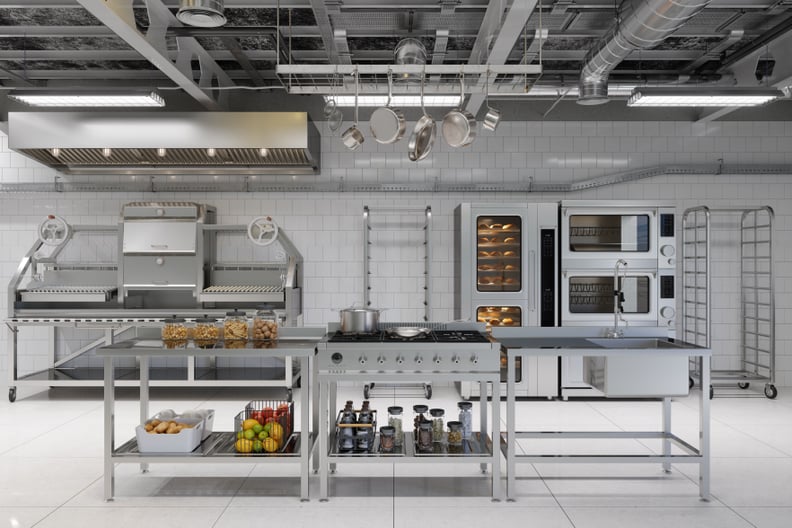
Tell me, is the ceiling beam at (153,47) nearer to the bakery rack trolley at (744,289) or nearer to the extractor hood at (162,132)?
the extractor hood at (162,132)

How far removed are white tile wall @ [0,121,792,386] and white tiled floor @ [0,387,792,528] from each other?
7.88 ft

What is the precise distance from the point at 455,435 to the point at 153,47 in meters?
3.44

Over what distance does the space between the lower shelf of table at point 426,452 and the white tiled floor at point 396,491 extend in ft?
0.82

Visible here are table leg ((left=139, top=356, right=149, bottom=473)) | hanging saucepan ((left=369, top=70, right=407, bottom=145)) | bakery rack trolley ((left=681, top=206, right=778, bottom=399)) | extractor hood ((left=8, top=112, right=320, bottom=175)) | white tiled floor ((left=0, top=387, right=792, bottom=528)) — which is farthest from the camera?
bakery rack trolley ((left=681, top=206, right=778, bottom=399))

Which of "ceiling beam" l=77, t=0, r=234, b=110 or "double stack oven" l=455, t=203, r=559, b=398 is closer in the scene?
"ceiling beam" l=77, t=0, r=234, b=110

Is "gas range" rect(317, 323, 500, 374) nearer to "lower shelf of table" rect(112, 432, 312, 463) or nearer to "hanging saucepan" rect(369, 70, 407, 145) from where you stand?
"lower shelf of table" rect(112, 432, 312, 463)

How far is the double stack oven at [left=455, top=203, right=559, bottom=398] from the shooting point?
650 cm

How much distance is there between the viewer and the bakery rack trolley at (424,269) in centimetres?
666

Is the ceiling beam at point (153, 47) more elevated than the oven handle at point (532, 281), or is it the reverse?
the ceiling beam at point (153, 47)

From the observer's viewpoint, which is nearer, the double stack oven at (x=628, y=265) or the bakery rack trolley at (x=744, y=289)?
the double stack oven at (x=628, y=265)

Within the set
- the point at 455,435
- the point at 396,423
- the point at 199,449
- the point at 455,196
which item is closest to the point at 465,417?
the point at 455,435

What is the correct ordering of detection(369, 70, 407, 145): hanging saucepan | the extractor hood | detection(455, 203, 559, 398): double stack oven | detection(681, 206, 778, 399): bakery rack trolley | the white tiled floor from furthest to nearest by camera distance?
detection(681, 206, 778, 399): bakery rack trolley → detection(455, 203, 559, 398): double stack oven → the extractor hood → detection(369, 70, 407, 145): hanging saucepan → the white tiled floor

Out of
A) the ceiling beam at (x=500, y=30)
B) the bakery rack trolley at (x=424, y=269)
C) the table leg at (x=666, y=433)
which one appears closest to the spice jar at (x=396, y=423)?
the table leg at (x=666, y=433)

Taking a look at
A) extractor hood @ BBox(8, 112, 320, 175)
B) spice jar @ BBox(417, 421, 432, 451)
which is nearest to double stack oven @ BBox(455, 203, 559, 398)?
extractor hood @ BBox(8, 112, 320, 175)
